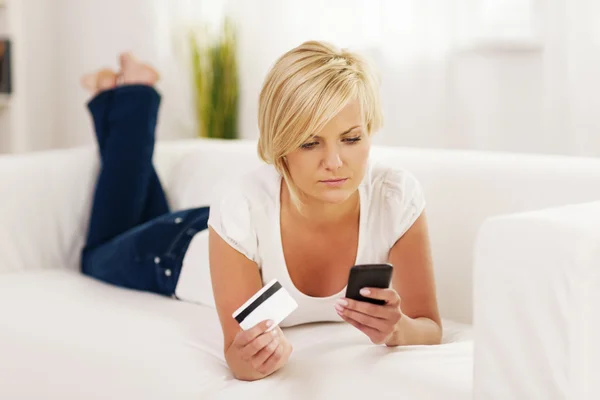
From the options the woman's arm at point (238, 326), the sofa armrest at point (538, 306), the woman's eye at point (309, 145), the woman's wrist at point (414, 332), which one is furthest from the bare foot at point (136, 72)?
the sofa armrest at point (538, 306)

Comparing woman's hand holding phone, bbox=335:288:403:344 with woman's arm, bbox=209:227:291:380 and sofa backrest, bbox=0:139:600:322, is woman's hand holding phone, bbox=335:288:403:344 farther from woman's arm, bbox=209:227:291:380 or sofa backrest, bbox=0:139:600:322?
sofa backrest, bbox=0:139:600:322

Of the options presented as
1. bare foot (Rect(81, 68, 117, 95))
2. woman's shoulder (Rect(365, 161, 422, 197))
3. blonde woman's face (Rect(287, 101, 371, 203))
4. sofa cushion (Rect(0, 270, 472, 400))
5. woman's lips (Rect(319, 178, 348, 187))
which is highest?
bare foot (Rect(81, 68, 117, 95))

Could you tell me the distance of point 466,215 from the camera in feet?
5.52

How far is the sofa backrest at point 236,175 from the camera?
5.27 feet

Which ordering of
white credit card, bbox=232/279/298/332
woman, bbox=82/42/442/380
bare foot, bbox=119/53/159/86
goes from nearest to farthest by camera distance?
white credit card, bbox=232/279/298/332
woman, bbox=82/42/442/380
bare foot, bbox=119/53/159/86

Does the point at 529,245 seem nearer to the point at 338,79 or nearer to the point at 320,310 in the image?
the point at 338,79

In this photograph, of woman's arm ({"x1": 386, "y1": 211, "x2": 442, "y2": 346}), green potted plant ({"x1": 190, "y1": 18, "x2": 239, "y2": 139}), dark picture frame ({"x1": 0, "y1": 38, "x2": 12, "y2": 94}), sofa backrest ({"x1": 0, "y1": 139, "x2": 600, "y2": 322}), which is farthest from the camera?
dark picture frame ({"x1": 0, "y1": 38, "x2": 12, "y2": 94})

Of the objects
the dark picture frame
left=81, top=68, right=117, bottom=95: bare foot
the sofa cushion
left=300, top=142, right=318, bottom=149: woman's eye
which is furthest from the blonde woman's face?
the dark picture frame

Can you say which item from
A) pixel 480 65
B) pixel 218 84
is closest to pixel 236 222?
pixel 480 65

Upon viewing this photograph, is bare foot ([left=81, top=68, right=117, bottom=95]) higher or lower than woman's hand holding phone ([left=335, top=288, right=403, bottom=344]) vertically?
higher

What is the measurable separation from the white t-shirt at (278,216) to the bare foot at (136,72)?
953 mm

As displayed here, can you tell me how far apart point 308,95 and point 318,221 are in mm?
317

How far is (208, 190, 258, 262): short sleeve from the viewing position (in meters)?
1.45

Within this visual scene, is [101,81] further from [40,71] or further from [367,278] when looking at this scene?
[40,71]
